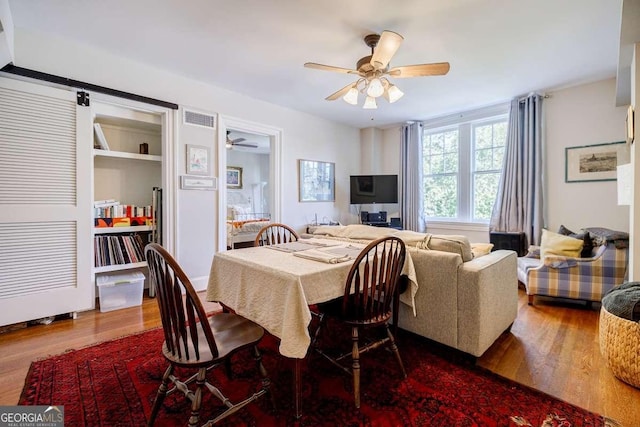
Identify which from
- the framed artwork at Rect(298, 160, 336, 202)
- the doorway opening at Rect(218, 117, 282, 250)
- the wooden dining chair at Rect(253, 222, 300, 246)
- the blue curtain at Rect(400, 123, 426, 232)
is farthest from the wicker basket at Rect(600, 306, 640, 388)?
the framed artwork at Rect(298, 160, 336, 202)

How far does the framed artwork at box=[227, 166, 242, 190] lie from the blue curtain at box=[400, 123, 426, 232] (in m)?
4.23

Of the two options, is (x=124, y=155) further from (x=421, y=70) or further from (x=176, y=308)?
(x=421, y=70)

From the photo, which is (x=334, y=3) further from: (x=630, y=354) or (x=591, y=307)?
(x=591, y=307)

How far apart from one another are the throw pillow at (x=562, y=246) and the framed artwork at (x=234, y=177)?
21.0ft

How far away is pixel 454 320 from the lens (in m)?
1.99

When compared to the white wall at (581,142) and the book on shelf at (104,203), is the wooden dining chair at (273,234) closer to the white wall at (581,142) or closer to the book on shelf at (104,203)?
the book on shelf at (104,203)

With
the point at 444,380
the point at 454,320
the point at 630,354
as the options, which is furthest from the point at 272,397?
the point at 630,354

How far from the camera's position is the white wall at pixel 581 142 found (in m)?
3.56

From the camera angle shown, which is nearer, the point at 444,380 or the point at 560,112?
the point at 444,380

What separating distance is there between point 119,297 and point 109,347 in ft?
3.15

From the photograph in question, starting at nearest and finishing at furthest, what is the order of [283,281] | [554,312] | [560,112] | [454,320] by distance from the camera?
[283,281]
[454,320]
[554,312]
[560,112]

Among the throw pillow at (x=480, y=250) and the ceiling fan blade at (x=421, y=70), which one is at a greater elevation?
the ceiling fan blade at (x=421, y=70)

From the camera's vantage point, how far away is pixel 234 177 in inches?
298

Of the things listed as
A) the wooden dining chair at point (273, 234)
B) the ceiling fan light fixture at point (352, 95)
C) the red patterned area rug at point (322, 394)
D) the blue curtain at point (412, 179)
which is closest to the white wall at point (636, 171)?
the red patterned area rug at point (322, 394)
